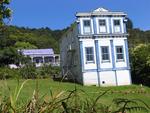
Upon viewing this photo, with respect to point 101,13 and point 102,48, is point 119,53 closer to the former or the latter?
point 102,48

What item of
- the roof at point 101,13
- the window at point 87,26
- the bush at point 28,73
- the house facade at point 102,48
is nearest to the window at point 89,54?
the house facade at point 102,48

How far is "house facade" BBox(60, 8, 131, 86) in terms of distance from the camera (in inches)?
1806

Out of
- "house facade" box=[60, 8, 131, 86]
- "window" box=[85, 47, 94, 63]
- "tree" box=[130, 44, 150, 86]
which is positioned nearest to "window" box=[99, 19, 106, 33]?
"house facade" box=[60, 8, 131, 86]

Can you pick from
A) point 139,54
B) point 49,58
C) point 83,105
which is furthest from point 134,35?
point 83,105

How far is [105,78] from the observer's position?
4612cm

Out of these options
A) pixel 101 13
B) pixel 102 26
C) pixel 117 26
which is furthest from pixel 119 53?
pixel 101 13

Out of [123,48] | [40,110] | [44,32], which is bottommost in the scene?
[40,110]

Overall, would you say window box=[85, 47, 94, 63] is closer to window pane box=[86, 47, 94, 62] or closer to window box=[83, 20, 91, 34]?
window pane box=[86, 47, 94, 62]

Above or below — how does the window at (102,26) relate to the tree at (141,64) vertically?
above

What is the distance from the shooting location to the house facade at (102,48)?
45.9 metres

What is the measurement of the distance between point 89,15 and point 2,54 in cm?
2020

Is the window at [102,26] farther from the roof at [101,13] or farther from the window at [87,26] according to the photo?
the window at [87,26]

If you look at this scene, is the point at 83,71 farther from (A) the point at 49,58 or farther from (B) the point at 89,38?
(A) the point at 49,58

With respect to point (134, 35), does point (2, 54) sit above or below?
below
